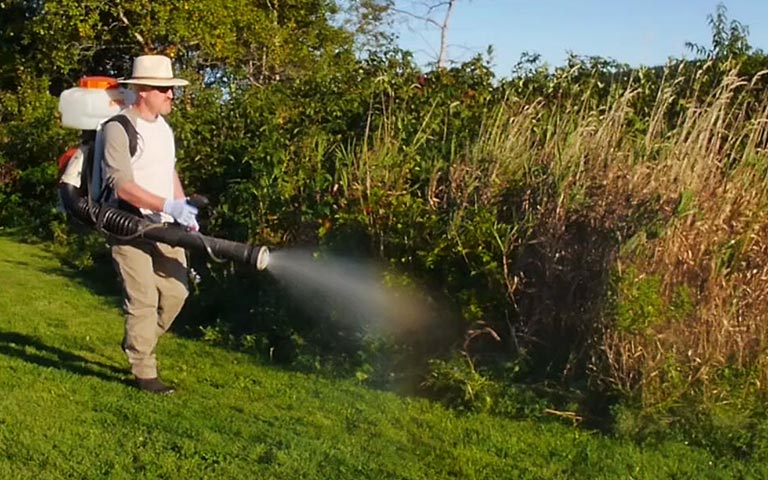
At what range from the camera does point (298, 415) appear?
6.13 m

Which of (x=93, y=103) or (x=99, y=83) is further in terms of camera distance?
(x=99, y=83)

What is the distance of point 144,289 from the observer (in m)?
6.41

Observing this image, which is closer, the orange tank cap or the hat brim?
the hat brim

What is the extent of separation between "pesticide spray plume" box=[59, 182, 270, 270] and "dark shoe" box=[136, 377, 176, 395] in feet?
2.96

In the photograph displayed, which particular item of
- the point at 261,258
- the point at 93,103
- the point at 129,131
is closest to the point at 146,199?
the point at 129,131

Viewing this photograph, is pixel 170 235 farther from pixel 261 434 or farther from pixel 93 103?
pixel 93 103

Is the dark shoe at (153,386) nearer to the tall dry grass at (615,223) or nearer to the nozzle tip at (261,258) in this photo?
the nozzle tip at (261,258)

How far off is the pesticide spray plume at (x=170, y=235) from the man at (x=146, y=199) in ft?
0.26

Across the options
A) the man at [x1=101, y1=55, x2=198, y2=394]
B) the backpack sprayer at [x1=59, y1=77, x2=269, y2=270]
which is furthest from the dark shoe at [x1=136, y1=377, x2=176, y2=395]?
the backpack sprayer at [x1=59, y1=77, x2=269, y2=270]

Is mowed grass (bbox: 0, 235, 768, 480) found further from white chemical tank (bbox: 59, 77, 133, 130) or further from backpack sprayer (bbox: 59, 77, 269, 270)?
white chemical tank (bbox: 59, 77, 133, 130)

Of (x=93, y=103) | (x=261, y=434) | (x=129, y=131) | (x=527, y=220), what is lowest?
(x=261, y=434)

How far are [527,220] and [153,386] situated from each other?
8.17ft

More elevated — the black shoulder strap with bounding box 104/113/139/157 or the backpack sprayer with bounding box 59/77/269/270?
the black shoulder strap with bounding box 104/113/139/157

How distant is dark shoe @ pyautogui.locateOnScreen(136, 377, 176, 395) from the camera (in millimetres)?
6453
